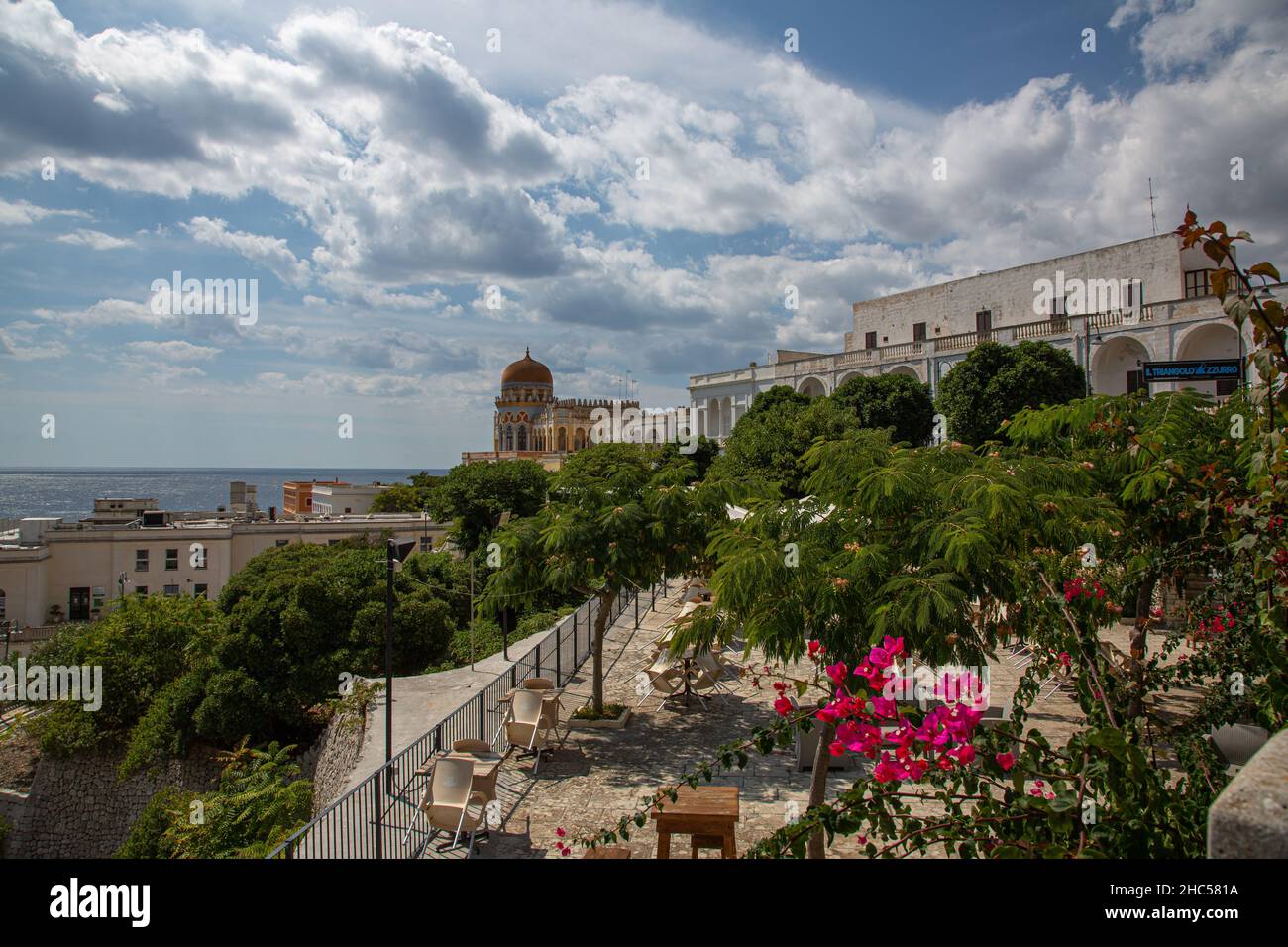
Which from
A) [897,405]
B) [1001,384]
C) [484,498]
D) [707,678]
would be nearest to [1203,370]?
[707,678]

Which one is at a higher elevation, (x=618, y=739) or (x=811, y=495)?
(x=811, y=495)

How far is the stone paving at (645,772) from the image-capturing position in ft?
27.2

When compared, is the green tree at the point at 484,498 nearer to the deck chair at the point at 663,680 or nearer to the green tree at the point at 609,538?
the deck chair at the point at 663,680

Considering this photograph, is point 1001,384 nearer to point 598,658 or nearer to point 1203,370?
point 1203,370

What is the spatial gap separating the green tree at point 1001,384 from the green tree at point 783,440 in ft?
15.5

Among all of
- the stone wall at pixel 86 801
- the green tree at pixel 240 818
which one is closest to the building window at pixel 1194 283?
the green tree at pixel 240 818

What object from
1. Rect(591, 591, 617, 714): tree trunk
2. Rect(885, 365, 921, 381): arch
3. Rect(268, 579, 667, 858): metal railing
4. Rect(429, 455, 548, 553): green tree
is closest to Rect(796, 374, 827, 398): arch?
Rect(885, 365, 921, 381): arch

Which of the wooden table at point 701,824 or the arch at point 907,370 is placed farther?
the arch at point 907,370

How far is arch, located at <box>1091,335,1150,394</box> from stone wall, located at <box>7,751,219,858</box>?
1487 inches
